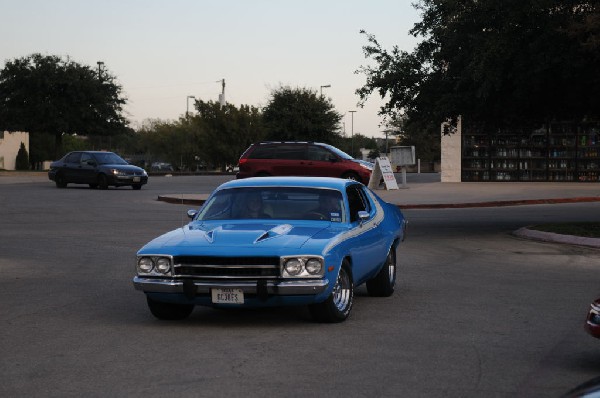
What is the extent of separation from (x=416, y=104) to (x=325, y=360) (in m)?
15.0

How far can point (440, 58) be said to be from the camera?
22.0m

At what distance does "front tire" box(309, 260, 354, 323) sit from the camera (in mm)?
9742

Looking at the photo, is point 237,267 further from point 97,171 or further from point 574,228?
point 97,171

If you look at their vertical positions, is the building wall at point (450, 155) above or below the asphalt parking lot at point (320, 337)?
above

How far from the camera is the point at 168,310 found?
10.0m

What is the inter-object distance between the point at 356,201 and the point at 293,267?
92.0 inches

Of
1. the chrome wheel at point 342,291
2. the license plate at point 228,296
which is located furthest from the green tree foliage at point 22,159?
the license plate at point 228,296

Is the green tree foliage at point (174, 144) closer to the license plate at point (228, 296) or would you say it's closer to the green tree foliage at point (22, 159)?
the green tree foliage at point (22, 159)

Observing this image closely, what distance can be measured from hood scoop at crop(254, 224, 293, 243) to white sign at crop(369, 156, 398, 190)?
28.3 meters

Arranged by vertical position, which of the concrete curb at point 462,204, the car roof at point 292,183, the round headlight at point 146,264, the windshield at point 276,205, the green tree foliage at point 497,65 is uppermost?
the green tree foliage at point 497,65

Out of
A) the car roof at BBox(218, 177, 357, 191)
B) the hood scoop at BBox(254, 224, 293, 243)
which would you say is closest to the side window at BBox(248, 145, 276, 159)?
the car roof at BBox(218, 177, 357, 191)

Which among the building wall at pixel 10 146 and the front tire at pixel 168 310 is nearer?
the front tire at pixel 168 310

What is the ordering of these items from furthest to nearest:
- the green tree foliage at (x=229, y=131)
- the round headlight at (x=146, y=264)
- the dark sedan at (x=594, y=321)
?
the green tree foliage at (x=229, y=131), the round headlight at (x=146, y=264), the dark sedan at (x=594, y=321)

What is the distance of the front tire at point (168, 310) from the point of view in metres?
9.98
